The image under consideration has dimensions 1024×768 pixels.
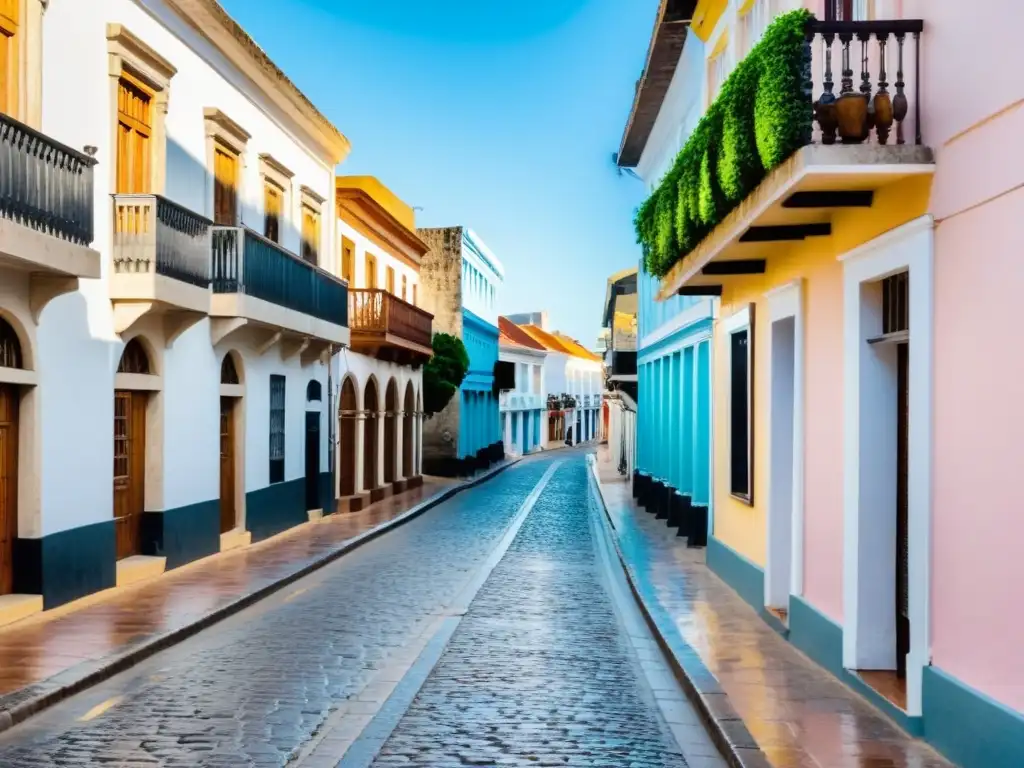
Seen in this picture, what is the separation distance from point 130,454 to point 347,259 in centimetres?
1247

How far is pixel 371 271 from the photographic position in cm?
2814

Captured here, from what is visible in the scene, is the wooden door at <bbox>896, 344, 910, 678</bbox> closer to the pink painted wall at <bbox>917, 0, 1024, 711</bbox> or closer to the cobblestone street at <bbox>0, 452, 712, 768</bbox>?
the pink painted wall at <bbox>917, 0, 1024, 711</bbox>

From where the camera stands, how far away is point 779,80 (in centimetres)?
729

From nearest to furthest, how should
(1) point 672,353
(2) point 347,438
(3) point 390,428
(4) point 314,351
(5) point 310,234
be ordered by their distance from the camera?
(1) point 672,353
(4) point 314,351
(5) point 310,234
(2) point 347,438
(3) point 390,428

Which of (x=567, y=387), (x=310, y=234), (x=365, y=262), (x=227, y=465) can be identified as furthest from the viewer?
(x=567, y=387)

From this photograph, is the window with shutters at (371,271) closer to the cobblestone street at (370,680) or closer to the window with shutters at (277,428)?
the window with shutters at (277,428)

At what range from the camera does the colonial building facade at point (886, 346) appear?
5641mm

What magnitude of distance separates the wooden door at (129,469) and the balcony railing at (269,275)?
2.26 m

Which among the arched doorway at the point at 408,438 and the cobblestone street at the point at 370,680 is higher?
the arched doorway at the point at 408,438

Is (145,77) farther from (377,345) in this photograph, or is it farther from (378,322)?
(377,345)

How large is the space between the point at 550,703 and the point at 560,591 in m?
5.47

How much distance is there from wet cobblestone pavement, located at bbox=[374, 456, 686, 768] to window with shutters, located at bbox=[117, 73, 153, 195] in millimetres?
6131

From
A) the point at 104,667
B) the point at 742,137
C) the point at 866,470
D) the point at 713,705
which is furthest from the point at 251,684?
the point at 742,137

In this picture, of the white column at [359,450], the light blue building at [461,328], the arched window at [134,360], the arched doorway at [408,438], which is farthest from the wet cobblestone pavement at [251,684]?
the light blue building at [461,328]
